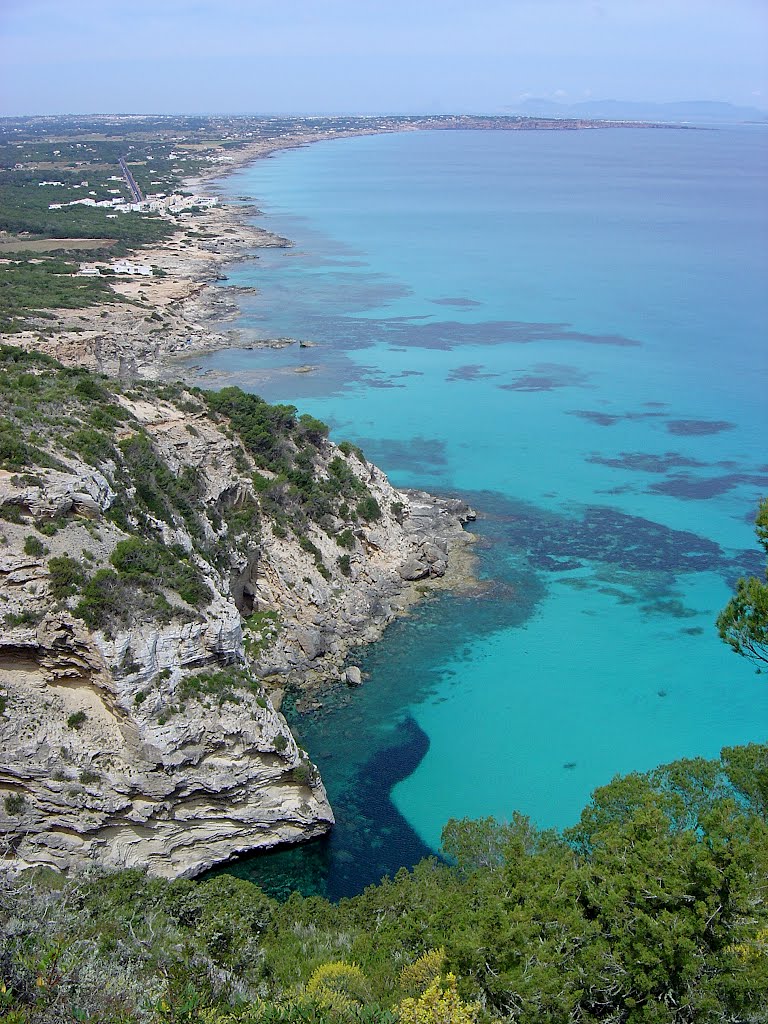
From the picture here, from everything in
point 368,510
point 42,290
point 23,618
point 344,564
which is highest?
point 42,290

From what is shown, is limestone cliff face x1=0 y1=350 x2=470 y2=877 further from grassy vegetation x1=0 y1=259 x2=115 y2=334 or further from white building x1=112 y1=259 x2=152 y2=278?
white building x1=112 y1=259 x2=152 y2=278

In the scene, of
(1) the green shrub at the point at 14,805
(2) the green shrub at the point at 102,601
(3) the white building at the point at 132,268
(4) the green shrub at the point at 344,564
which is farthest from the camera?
(3) the white building at the point at 132,268

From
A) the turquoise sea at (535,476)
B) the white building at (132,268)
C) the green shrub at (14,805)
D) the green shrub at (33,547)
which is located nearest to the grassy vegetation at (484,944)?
the green shrub at (14,805)

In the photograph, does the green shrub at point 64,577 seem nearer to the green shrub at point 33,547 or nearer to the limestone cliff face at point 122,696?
the limestone cliff face at point 122,696

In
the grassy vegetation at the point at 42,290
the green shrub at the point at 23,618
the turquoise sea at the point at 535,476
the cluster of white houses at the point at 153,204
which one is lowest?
the turquoise sea at the point at 535,476

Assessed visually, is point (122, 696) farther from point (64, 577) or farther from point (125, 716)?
point (64, 577)

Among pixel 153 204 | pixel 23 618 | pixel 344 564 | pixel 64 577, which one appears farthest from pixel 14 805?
pixel 153 204

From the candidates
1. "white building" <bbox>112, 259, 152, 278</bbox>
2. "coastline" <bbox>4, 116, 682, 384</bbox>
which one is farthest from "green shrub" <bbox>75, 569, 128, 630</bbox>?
"white building" <bbox>112, 259, 152, 278</bbox>
